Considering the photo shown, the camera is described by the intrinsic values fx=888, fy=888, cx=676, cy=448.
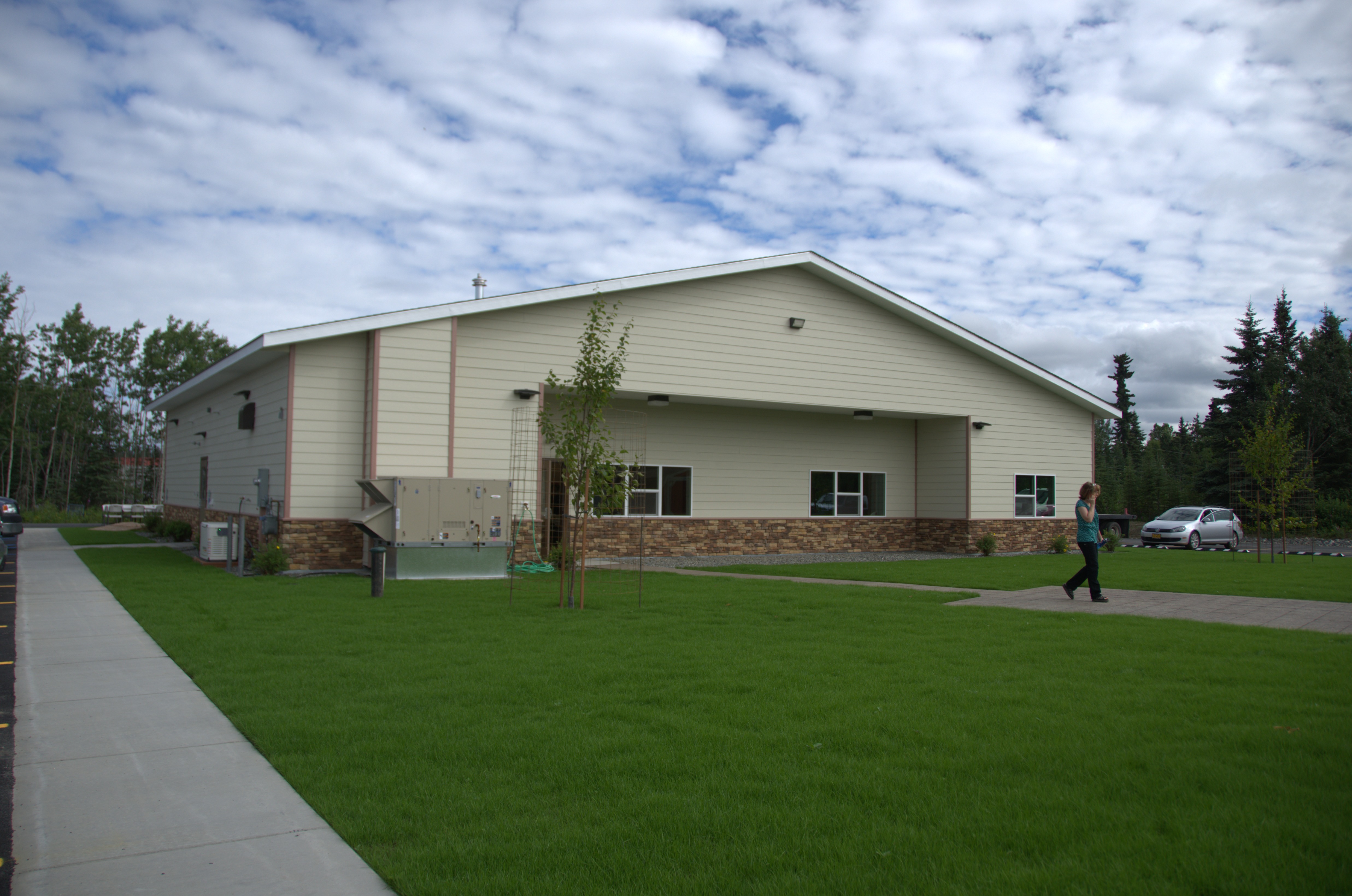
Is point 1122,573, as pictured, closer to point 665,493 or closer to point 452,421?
point 665,493

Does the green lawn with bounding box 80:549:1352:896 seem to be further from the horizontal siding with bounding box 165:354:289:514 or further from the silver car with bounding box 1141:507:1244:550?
the silver car with bounding box 1141:507:1244:550

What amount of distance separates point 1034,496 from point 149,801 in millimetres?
22845

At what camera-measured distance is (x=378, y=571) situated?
39.2 feet

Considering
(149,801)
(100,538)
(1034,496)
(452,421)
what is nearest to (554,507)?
(452,421)

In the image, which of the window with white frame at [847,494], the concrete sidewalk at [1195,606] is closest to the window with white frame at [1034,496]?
the window with white frame at [847,494]

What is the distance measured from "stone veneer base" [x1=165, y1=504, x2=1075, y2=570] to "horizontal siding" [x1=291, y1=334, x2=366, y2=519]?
6.11 ft

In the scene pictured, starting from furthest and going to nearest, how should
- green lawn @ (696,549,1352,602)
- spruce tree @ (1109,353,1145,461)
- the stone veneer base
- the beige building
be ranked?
spruce tree @ (1109,353,1145,461) < the stone veneer base < the beige building < green lawn @ (696,549,1352,602)

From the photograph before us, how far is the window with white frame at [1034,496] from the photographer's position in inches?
925

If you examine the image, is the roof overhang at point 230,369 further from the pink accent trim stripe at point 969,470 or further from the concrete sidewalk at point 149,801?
the pink accent trim stripe at point 969,470

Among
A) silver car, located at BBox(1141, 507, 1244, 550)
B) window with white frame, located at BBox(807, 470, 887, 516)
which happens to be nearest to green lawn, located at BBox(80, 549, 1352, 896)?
window with white frame, located at BBox(807, 470, 887, 516)

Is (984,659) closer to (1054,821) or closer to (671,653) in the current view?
(671,653)

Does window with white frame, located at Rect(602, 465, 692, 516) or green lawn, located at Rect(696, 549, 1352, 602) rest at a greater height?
window with white frame, located at Rect(602, 465, 692, 516)

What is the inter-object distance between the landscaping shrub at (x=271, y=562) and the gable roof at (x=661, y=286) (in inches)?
132

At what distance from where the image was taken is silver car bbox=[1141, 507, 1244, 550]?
28.8 meters
